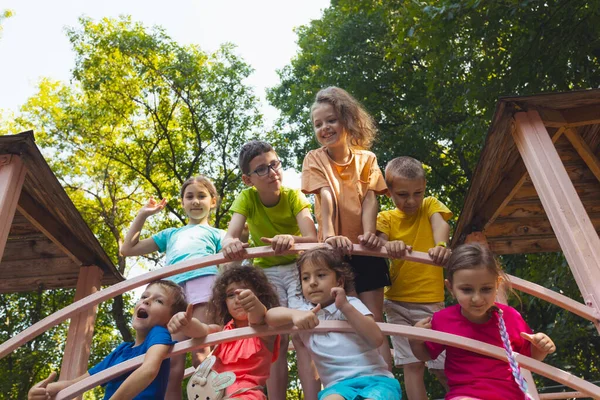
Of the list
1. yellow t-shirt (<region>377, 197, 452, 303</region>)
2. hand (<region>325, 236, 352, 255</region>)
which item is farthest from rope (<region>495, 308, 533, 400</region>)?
yellow t-shirt (<region>377, 197, 452, 303</region>)

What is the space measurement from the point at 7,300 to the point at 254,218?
12.2 metres

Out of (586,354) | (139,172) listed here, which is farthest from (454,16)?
(139,172)

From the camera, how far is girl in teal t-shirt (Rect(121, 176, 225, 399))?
376 centimetres

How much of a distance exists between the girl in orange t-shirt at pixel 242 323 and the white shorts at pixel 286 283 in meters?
0.17

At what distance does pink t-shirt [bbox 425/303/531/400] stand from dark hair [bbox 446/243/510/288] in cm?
22

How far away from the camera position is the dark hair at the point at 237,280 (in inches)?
124

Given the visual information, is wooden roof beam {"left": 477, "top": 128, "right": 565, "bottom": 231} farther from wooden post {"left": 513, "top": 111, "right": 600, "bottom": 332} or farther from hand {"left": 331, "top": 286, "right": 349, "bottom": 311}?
hand {"left": 331, "top": 286, "right": 349, "bottom": 311}

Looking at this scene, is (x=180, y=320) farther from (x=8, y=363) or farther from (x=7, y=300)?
(x=7, y=300)

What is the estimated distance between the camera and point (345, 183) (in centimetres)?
362

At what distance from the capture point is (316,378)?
3.09 m

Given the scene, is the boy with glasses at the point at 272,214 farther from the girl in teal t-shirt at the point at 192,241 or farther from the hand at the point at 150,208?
the hand at the point at 150,208

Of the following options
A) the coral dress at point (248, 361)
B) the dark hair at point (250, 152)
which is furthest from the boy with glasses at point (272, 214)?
the coral dress at point (248, 361)

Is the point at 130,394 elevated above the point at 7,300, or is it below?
below

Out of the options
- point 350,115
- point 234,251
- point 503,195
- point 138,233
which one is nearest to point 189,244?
point 138,233
